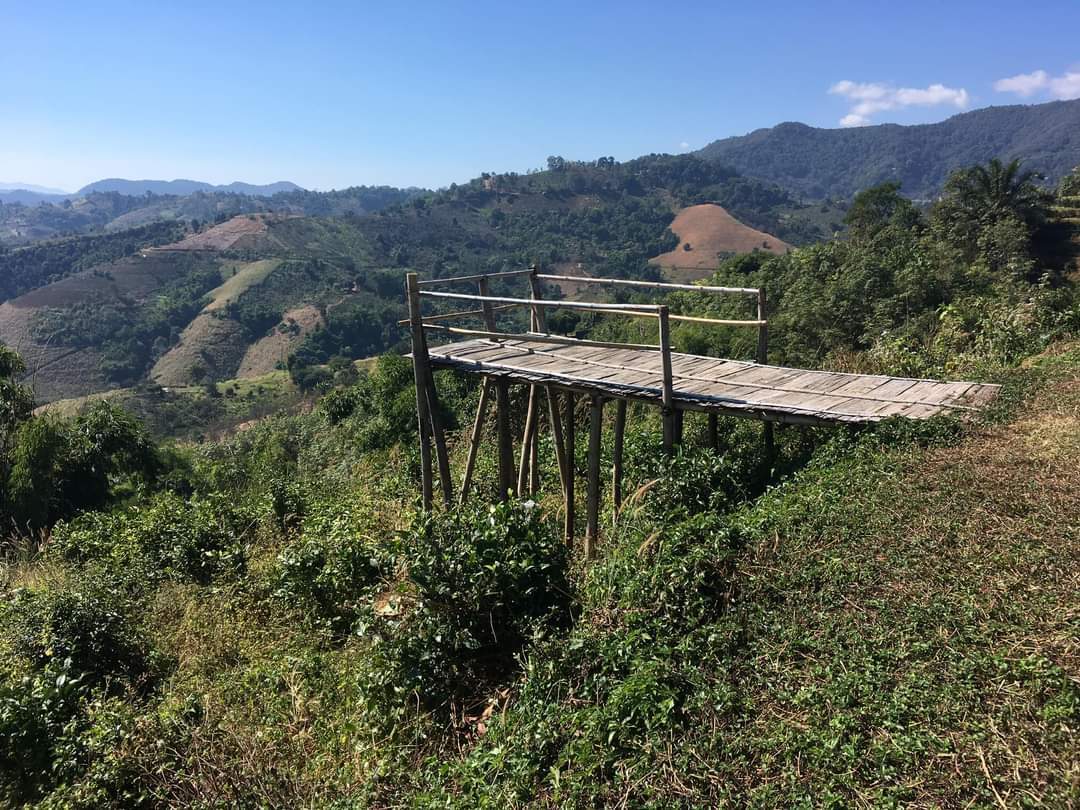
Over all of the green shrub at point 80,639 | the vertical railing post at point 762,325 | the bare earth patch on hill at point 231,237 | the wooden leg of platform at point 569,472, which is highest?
the bare earth patch on hill at point 231,237

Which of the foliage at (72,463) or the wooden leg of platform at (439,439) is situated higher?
the wooden leg of platform at (439,439)

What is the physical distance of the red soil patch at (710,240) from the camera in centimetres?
8900

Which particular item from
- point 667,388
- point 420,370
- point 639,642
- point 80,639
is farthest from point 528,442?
point 80,639

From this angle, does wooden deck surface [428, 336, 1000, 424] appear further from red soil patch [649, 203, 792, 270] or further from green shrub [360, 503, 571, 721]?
red soil patch [649, 203, 792, 270]

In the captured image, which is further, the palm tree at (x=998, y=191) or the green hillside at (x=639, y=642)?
the palm tree at (x=998, y=191)

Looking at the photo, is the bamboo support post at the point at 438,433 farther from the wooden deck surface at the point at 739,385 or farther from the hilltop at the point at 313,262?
the hilltop at the point at 313,262

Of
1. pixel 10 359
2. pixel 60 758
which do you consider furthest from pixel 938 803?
pixel 10 359

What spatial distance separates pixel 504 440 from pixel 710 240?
311 feet

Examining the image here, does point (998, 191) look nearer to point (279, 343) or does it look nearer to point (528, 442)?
point (528, 442)

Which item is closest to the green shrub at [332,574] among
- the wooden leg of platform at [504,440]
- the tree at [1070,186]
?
the wooden leg of platform at [504,440]

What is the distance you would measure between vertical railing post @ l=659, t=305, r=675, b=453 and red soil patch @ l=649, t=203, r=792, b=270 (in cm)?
8059

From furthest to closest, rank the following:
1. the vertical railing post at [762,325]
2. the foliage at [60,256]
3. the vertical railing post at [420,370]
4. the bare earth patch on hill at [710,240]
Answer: the foliage at [60,256]
the bare earth patch on hill at [710,240]
the vertical railing post at [420,370]
the vertical railing post at [762,325]

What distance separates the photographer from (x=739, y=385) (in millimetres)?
6191

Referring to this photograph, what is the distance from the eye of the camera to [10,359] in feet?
48.6
